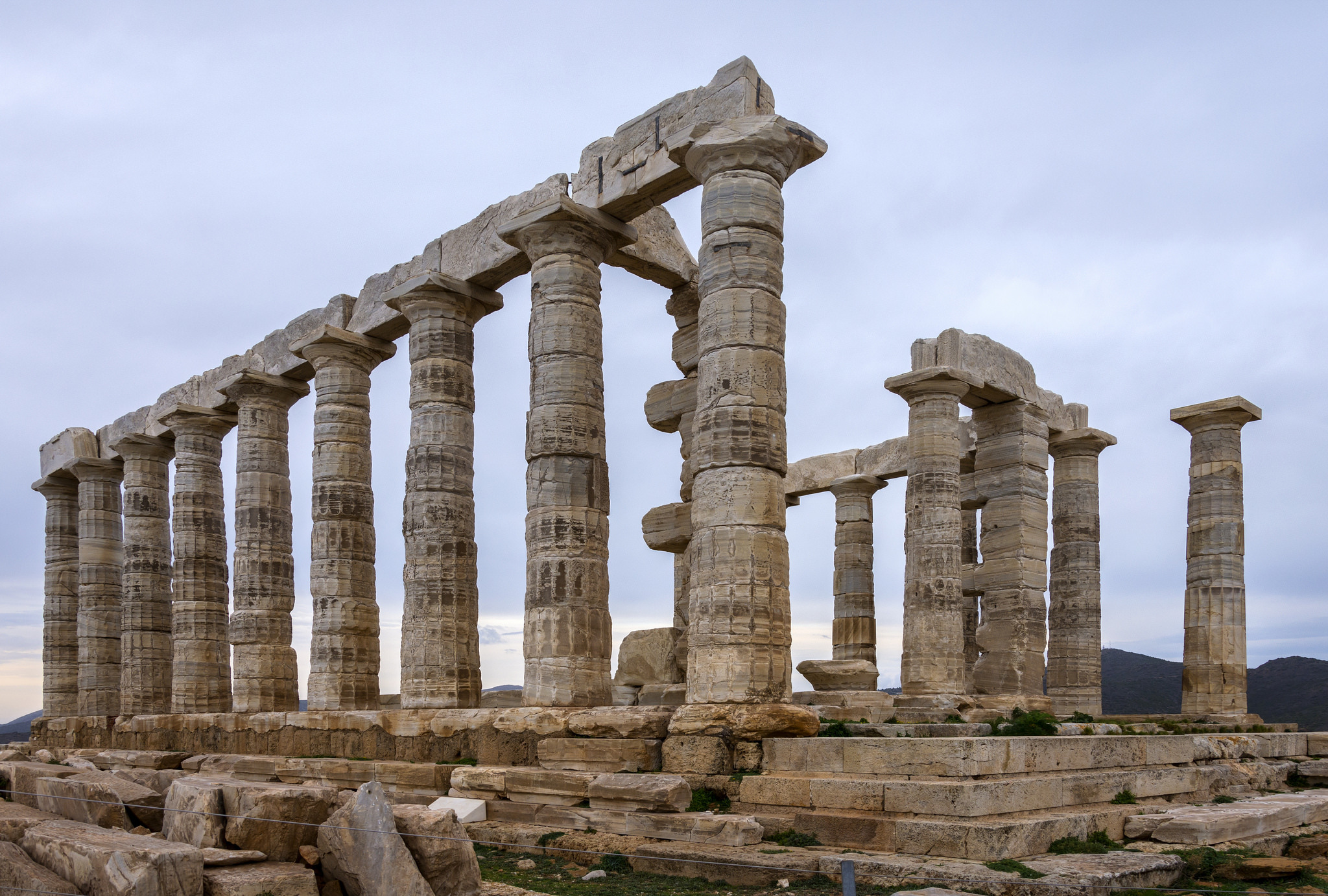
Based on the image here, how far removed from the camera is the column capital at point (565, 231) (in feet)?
49.6

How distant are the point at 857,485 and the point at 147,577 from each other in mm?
17119

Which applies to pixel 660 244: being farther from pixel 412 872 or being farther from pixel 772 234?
pixel 412 872

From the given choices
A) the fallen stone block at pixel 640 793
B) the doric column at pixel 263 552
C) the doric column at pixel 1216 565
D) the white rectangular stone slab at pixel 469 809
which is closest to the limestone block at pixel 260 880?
the fallen stone block at pixel 640 793

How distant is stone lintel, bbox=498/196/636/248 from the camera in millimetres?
15055

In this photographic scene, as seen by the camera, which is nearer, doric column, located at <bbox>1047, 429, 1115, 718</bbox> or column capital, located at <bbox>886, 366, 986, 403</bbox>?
column capital, located at <bbox>886, 366, 986, 403</bbox>

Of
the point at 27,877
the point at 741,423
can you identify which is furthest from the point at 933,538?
the point at 27,877

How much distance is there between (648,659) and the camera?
17562mm

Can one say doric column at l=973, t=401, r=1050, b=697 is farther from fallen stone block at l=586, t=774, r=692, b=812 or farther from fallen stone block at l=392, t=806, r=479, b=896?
fallen stone block at l=392, t=806, r=479, b=896

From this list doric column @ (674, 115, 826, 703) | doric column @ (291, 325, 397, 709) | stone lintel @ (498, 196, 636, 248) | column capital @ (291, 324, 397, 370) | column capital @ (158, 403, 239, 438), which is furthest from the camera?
column capital @ (158, 403, 239, 438)

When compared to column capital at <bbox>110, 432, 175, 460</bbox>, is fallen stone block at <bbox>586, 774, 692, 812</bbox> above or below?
below

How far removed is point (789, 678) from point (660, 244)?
25.4ft

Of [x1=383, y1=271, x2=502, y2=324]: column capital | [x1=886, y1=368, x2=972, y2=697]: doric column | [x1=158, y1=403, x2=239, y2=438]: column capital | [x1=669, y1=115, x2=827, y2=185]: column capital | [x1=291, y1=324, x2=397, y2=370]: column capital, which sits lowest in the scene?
[x1=886, y1=368, x2=972, y2=697]: doric column

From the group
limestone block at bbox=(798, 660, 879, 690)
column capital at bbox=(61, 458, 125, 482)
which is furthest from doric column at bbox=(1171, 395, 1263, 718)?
column capital at bbox=(61, 458, 125, 482)

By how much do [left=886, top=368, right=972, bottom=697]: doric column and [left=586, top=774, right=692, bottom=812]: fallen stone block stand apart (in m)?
9.53
